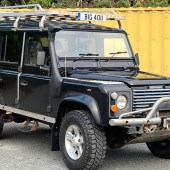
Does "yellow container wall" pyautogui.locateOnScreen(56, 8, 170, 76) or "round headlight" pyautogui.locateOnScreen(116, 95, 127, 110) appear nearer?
"round headlight" pyautogui.locateOnScreen(116, 95, 127, 110)

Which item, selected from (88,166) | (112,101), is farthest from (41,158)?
(112,101)

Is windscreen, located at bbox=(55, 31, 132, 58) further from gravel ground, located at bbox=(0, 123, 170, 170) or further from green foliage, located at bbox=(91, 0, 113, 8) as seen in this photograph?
green foliage, located at bbox=(91, 0, 113, 8)

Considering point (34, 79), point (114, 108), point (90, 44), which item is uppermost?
point (90, 44)

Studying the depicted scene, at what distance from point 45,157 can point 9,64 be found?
1.73 meters

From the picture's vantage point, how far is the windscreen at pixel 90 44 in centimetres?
675

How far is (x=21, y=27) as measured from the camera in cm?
741

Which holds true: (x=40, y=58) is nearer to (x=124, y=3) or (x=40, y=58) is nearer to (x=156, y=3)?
(x=124, y=3)

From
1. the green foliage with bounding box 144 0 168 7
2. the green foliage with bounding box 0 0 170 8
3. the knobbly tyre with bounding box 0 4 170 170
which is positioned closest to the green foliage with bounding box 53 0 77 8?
the green foliage with bounding box 0 0 170 8

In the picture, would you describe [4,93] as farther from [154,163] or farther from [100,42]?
[154,163]

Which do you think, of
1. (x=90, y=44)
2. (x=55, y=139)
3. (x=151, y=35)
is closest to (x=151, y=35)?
(x=151, y=35)

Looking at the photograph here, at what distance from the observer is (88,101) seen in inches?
227

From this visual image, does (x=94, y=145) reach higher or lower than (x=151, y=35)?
lower

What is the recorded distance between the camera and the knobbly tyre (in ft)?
18.7

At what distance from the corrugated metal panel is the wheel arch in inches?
190
